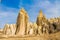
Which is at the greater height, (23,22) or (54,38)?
(23,22)

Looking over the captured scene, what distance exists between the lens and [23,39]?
45.8 meters

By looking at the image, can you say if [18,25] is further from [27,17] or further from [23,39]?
[23,39]

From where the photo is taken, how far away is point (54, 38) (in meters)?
47.8

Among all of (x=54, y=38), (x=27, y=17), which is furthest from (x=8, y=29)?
(x=54, y=38)

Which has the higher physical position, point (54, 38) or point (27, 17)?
point (27, 17)

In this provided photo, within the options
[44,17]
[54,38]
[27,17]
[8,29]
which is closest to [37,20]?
[44,17]

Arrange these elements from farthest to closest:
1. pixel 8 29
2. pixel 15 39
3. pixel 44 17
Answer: pixel 44 17
pixel 8 29
pixel 15 39

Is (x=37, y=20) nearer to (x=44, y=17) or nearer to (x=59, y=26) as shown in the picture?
(x=44, y=17)

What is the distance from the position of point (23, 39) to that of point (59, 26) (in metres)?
42.6

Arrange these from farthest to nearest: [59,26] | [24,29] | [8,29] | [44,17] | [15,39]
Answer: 1. [44,17]
2. [8,29]
3. [59,26]
4. [24,29]
5. [15,39]

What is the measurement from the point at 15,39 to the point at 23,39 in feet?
6.20

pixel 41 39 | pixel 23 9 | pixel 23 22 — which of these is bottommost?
pixel 41 39

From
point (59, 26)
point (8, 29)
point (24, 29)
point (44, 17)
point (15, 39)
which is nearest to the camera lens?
point (15, 39)

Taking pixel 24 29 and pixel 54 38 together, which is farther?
pixel 24 29
